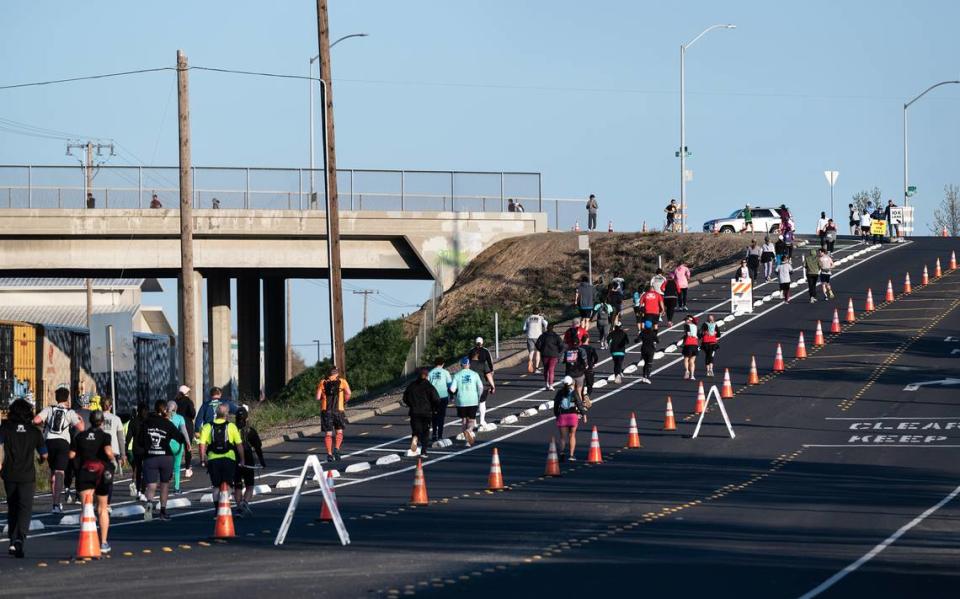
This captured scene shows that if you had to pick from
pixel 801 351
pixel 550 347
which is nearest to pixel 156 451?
pixel 550 347

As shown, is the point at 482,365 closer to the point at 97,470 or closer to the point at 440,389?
the point at 440,389

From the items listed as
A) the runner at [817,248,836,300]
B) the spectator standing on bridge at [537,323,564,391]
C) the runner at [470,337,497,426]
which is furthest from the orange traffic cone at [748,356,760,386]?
the runner at [817,248,836,300]

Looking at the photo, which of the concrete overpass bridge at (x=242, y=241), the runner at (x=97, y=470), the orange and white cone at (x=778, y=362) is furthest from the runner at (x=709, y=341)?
the concrete overpass bridge at (x=242, y=241)

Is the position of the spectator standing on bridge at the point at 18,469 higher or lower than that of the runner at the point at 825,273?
lower

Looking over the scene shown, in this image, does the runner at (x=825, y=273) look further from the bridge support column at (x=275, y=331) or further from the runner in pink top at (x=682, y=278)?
the bridge support column at (x=275, y=331)

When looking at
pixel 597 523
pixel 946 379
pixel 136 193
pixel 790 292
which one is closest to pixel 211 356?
pixel 136 193

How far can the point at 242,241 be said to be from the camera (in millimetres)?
58344

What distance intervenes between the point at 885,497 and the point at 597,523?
4742mm

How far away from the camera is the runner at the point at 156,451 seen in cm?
2089

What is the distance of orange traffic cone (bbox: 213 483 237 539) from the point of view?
1856cm

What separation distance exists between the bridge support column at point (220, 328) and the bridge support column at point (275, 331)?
19.8ft

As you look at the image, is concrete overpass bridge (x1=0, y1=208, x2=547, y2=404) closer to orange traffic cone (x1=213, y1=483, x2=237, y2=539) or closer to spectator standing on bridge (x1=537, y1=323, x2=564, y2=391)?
spectator standing on bridge (x1=537, y1=323, x2=564, y2=391)

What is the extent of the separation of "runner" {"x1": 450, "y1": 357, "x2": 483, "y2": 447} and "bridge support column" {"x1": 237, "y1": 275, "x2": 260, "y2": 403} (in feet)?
139

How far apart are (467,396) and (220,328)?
3894 cm
